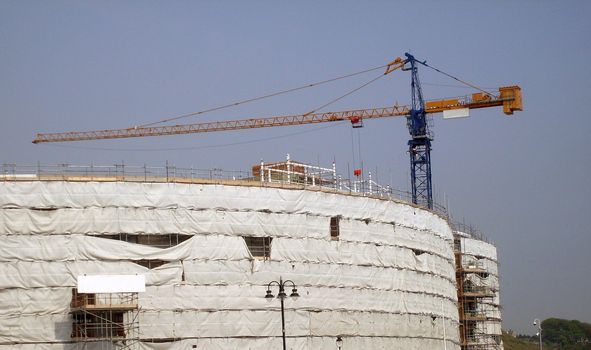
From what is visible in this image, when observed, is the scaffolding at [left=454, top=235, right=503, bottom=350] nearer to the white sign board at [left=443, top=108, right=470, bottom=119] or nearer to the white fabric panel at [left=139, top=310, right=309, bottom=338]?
the white sign board at [left=443, top=108, right=470, bottom=119]

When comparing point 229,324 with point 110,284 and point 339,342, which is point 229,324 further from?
point 110,284

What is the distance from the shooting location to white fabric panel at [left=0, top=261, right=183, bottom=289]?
69.4 metres

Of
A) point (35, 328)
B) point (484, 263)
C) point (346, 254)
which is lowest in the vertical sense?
point (35, 328)

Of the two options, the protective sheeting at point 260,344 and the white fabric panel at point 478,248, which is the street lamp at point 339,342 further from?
the white fabric panel at point 478,248

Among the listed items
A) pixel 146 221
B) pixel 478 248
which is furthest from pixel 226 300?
pixel 478 248

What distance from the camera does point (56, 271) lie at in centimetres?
7019

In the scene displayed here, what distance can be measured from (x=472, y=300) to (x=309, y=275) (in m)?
39.9

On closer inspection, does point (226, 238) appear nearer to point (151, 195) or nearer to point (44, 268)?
point (151, 195)

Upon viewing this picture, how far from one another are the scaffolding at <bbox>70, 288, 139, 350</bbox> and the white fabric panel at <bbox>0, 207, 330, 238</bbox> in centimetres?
428

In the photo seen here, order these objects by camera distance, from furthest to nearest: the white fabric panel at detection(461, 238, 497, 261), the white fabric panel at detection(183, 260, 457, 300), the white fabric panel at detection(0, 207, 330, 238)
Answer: the white fabric panel at detection(461, 238, 497, 261), the white fabric panel at detection(183, 260, 457, 300), the white fabric panel at detection(0, 207, 330, 238)

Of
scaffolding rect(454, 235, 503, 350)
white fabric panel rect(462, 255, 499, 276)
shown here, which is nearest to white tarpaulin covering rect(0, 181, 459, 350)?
scaffolding rect(454, 235, 503, 350)

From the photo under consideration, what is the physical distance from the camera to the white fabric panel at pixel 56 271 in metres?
69.4

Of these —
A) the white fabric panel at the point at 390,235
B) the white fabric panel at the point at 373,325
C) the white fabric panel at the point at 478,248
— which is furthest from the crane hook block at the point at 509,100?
the white fabric panel at the point at 373,325

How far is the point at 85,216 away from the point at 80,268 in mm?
3374
